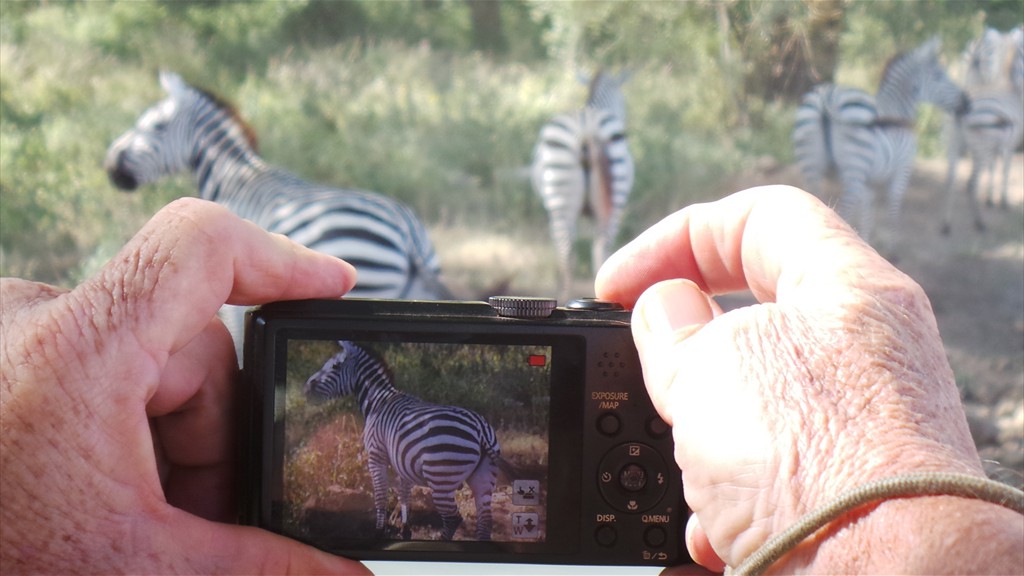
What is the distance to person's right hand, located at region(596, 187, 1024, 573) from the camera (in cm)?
54

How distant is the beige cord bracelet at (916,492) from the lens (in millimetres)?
506

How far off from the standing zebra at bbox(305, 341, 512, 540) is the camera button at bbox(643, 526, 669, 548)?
132mm

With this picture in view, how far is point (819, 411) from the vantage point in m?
0.58

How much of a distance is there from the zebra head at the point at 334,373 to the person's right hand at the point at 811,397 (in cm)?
23

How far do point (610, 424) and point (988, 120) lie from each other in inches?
135

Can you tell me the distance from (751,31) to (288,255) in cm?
304

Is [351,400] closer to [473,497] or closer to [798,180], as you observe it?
[473,497]

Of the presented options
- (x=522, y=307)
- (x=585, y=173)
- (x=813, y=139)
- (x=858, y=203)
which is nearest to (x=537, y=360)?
(x=522, y=307)

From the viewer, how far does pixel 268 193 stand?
3.63 m

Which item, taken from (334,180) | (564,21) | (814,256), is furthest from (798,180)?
(814,256)

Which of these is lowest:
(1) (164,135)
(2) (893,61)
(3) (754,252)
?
(3) (754,252)

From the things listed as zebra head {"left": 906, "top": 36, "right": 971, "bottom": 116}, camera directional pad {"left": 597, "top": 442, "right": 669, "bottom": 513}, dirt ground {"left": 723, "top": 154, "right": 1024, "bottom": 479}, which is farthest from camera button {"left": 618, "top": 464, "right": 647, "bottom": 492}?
zebra head {"left": 906, "top": 36, "right": 971, "bottom": 116}

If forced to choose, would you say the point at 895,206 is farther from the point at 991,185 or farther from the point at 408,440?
the point at 408,440

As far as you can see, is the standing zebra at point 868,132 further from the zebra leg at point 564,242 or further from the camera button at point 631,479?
the camera button at point 631,479
